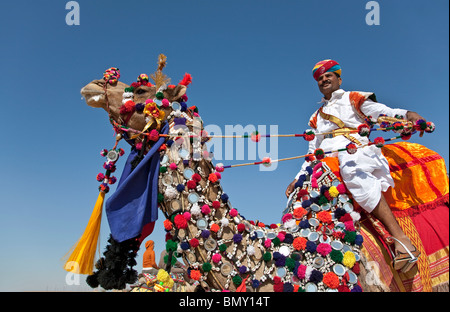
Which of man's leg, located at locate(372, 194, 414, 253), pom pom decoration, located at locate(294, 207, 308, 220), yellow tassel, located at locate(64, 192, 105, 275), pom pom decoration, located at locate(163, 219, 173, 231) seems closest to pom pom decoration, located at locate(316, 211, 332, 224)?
pom pom decoration, located at locate(294, 207, 308, 220)

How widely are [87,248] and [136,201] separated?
83 cm

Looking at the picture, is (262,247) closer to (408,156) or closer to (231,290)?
(231,290)

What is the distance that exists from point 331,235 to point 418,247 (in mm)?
1033

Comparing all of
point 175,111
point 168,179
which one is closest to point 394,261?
point 168,179

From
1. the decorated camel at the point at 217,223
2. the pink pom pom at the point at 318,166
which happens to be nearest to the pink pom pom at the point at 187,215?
the decorated camel at the point at 217,223

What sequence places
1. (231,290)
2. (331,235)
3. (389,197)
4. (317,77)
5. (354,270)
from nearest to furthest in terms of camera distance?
(231,290) < (354,270) < (331,235) < (389,197) < (317,77)

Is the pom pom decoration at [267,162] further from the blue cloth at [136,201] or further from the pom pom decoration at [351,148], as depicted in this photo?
the blue cloth at [136,201]

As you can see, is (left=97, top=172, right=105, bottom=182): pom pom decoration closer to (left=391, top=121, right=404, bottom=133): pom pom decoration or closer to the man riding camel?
the man riding camel

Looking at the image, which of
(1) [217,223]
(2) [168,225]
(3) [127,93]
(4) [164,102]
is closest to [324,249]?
(1) [217,223]

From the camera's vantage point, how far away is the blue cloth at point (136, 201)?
3496mm

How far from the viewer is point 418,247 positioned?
3.98 metres

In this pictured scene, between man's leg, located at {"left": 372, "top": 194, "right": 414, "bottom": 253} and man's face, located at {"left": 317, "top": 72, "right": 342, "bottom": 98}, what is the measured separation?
1.65 meters

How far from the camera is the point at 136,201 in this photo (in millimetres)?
3594

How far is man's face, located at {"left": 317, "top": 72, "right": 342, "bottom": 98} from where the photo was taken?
16.0ft
